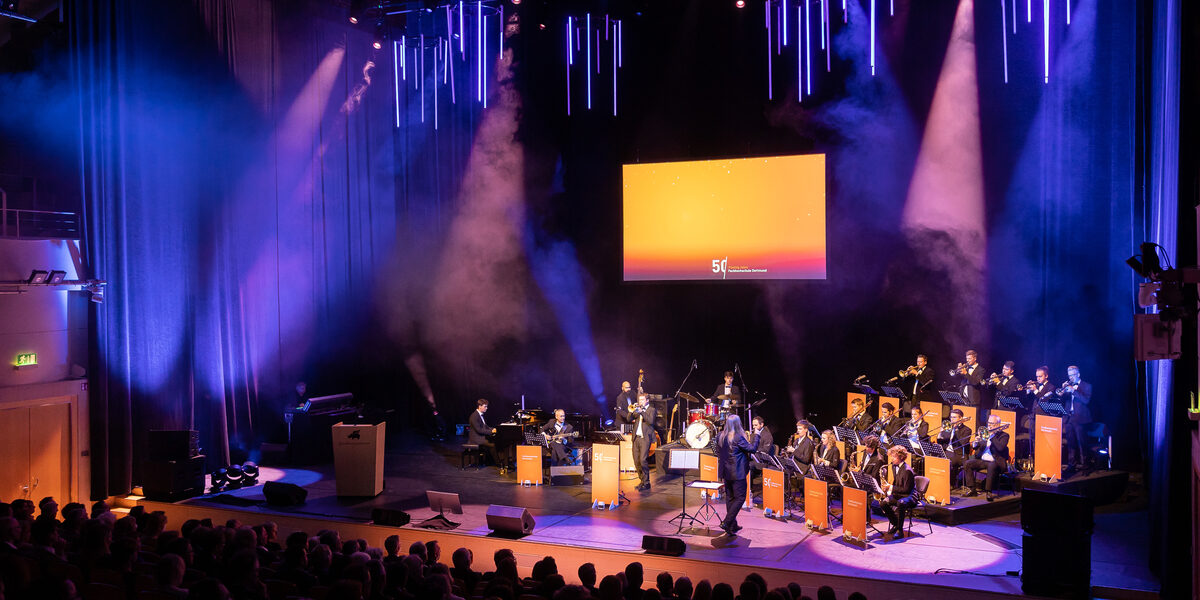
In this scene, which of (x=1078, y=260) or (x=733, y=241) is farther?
(x=733, y=241)

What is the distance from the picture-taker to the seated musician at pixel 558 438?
528 inches

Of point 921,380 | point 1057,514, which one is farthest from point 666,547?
point 921,380

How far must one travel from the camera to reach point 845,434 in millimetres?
12070

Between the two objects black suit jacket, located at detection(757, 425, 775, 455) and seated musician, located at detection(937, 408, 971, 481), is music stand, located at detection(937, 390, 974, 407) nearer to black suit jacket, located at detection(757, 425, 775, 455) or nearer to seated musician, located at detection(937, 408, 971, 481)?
seated musician, located at detection(937, 408, 971, 481)

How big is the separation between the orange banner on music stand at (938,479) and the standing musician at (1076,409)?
214 cm

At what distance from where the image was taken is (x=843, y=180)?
1445 centimetres

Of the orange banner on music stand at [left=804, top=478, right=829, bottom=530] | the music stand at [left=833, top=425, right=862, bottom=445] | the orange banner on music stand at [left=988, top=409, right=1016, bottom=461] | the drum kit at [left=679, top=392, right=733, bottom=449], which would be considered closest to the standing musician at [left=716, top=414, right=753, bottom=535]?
the orange banner on music stand at [left=804, top=478, right=829, bottom=530]

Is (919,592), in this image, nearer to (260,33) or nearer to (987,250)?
(987,250)

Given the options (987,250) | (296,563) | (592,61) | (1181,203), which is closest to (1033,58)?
(987,250)

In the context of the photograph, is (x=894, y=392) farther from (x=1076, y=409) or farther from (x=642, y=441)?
(x=642, y=441)

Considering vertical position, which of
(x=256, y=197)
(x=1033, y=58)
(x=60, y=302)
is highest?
(x=1033, y=58)

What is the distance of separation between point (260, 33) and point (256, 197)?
113 inches

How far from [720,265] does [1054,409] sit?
5.65 meters

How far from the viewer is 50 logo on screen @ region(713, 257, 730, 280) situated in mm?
14953
